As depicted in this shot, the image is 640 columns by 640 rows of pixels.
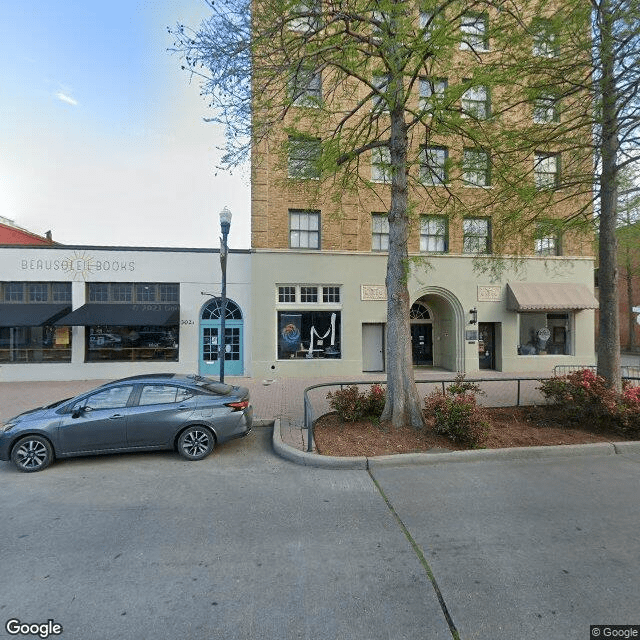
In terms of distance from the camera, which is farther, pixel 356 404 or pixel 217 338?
pixel 217 338

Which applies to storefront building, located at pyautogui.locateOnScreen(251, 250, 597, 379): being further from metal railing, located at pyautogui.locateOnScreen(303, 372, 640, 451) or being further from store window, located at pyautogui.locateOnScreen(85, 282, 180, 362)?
store window, located at pyautogui.locateOnScreen(85, 282, 180, 362)

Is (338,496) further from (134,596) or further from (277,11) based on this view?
(277,11)

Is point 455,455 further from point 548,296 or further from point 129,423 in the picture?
point 548,296

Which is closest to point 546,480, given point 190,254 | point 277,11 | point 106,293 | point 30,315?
point 277,11

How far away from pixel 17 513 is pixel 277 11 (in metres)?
8.28

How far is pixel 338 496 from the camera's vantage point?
4.37 m

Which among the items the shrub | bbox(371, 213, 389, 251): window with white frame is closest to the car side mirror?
the shrub

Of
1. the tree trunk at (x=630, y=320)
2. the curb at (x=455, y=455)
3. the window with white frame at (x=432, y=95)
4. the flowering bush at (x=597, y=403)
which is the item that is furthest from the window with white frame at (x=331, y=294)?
the tree trunk at (x=630, y=320)

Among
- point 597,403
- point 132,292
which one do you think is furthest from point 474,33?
point 132,292

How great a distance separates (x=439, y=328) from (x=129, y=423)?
1389cm

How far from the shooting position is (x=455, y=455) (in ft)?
18.0

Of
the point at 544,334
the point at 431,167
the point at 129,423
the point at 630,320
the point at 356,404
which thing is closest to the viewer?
the point at 129,423

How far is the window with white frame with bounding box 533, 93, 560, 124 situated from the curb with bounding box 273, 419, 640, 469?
22.4 ft

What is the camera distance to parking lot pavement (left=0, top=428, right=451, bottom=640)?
2.49 meters
